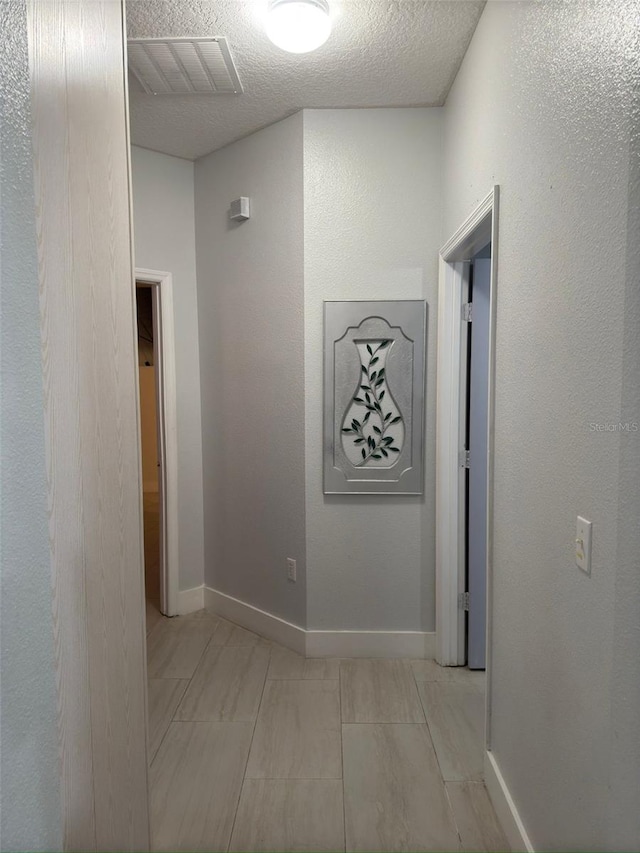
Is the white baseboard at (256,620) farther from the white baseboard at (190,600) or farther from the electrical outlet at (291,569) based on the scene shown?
the electrical outlet at (291,569)

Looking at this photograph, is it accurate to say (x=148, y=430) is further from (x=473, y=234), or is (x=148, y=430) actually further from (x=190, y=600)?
(x=473, y=234)

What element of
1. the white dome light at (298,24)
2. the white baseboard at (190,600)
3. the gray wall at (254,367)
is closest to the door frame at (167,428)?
the white baseboard at (190,600)

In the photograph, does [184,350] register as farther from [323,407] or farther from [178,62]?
[178,62]

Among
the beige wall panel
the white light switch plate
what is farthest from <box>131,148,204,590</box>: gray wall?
the white light switch plate

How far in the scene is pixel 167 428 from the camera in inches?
131

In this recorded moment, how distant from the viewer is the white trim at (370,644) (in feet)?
9.37

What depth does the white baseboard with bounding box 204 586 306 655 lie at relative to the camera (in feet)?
9.64

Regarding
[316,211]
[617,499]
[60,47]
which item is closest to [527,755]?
[617,499]

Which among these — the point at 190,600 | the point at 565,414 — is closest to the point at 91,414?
the point at 565,414

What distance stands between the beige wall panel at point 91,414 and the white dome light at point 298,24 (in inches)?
28.3

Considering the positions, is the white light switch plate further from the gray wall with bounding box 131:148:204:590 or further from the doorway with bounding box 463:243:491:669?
the gray wall with bounding box 131:148:204:590

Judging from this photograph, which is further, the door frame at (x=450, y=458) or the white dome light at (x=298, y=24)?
the door frame at (x=450, y=458)

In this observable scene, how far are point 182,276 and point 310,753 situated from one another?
2.66m

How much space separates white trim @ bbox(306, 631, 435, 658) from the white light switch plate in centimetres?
184
